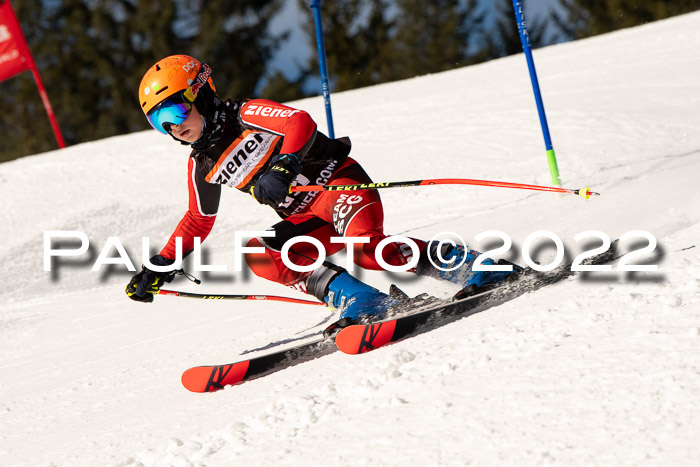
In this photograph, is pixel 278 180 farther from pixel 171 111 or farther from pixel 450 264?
pixel 450 264

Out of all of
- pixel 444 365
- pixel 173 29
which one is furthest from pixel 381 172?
pixel 173 29

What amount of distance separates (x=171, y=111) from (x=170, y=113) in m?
0.01

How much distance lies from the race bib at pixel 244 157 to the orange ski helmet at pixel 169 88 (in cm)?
Result: 27

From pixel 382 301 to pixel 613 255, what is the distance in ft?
3.97

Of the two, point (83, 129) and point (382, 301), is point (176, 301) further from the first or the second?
point (83, 129)

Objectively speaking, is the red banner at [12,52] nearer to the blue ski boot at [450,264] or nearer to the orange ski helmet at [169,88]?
the orange ski helmet at [169,88]

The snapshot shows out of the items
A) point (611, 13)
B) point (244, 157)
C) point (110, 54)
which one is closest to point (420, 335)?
point (244, 157)

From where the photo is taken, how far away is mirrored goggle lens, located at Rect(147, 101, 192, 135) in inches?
127

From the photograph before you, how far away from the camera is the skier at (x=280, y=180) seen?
127 inches

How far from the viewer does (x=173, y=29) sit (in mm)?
27000

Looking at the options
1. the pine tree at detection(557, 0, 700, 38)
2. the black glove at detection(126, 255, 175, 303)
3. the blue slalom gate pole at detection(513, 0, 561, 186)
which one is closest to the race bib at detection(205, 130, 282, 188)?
the black glove at detection(126, 255, 175, 303)

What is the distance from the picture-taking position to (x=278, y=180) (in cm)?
306

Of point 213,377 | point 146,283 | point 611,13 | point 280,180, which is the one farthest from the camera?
point 611,13

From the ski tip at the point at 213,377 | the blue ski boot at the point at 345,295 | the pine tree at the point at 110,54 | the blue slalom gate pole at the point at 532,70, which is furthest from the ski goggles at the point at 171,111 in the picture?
the pine tree at the point at 110,54
